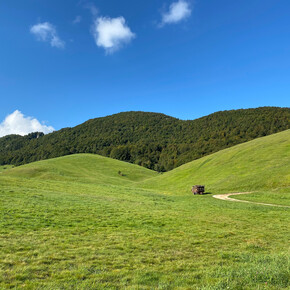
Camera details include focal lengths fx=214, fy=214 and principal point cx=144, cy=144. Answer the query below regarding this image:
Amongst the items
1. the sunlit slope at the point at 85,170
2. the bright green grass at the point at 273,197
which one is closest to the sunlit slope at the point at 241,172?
the bright green grass at the point at 273,197

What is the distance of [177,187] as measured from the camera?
55750 millimetres

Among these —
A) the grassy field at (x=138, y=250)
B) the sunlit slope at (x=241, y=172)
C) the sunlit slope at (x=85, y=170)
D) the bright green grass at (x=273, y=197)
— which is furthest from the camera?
the sunlit slope at (x=85, y=170)

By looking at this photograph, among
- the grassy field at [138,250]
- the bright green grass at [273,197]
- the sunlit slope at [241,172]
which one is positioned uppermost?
the sunlit slope at [241,172]

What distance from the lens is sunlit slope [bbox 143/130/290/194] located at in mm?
42344

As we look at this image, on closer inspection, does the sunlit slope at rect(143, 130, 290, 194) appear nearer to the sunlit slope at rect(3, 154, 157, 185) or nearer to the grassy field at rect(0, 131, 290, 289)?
the grassy field at rect(0, 131, 290, 289)

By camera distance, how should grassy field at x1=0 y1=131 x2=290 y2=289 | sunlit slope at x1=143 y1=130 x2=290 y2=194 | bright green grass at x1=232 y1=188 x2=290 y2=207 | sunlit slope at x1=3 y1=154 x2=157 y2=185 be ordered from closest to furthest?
1. grassy field at x1=0 y1=131 x2=290 y2=289
2. bright green grass at x1=232 y1=188 x2=290 y2=207
3. sunlit slope at x1=143 y1=130 x2=290 y2=194
4. sunlit slope at x1=3 y1=154 x2=157 y2=185

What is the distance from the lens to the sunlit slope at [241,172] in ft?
139

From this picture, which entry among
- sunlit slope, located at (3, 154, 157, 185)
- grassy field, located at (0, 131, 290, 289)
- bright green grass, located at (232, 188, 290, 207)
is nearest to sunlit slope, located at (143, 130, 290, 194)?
bright green grass, located at (232, 188, 290, 207)

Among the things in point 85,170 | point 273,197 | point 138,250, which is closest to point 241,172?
point 273,197

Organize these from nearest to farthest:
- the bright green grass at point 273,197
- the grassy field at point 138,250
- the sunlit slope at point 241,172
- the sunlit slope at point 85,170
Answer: the grassy field at point 138,250
the bright green grass at point 273,197
the sunlit slope at point 241,172
the sunlit slope at point 85,170

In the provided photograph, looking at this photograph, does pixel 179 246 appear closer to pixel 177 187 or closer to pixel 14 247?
pixel 14 247

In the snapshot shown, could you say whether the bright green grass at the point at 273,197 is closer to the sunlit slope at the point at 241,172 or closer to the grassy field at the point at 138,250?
the sunlit slope at the point at 241,172

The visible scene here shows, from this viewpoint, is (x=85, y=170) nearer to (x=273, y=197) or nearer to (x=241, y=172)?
(x=241, y=172)

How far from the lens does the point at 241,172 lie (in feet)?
166
